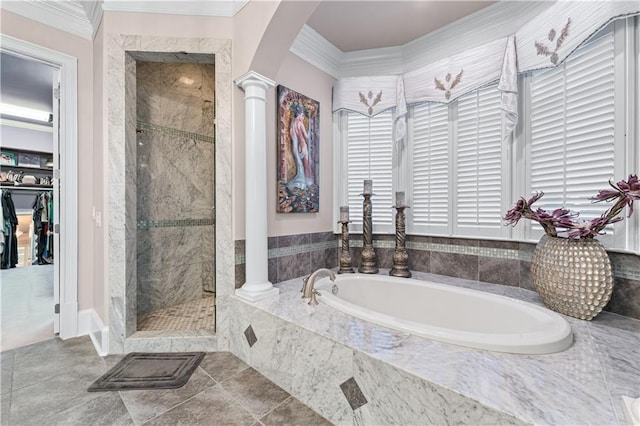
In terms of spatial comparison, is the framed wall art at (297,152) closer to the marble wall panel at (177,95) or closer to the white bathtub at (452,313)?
the white bathtub at (452,313)

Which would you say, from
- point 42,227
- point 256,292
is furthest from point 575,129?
point 42,227

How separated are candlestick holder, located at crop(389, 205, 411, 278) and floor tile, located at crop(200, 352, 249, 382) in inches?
55.2

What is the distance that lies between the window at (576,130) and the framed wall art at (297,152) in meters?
1.71

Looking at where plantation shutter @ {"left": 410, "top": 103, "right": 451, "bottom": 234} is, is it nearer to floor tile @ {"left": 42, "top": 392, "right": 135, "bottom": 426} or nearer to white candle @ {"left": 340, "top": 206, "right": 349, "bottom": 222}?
white candle @ {"left": 340, "top": 206, "right": 349, "bottom": 222}

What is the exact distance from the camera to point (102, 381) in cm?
169

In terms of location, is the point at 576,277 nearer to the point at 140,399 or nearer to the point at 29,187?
the point at 140,399

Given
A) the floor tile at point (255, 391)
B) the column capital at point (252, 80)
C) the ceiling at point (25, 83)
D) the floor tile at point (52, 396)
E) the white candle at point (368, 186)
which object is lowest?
the floor tile at point (255, 391)

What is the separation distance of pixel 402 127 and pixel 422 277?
1375mm

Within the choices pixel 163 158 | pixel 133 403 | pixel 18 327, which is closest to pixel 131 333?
pixel 133 403

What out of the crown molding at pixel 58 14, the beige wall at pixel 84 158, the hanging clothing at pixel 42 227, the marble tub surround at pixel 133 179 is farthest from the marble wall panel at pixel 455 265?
the hanging clothing at pixel 42 227

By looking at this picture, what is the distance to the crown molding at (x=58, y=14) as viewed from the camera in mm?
2066

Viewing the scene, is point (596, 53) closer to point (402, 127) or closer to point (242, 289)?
point (402, 127)

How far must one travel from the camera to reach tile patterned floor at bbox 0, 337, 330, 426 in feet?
4.58

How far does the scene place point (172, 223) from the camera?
2.81m
